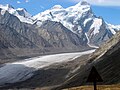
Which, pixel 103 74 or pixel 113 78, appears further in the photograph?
pixel 103 74

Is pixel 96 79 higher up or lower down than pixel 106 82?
→ lower down

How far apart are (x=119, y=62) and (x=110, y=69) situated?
6.33m

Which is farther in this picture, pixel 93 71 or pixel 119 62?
pixel 119 62

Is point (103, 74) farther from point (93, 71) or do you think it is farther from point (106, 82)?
point (93, 71)

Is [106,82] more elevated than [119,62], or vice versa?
[119,62]

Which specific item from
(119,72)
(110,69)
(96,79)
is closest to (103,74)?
(110,69)

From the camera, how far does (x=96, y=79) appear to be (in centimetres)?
4147

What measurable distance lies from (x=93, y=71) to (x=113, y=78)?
133 meters

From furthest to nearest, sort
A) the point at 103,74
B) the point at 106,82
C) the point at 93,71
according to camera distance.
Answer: the point at 103,74 → the point at 106,82 → the point at 93,71

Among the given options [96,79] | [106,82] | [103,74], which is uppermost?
[103,74]

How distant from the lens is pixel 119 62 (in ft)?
644

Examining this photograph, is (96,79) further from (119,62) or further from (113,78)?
(119,62)

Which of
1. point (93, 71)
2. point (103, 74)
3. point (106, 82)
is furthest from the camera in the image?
point (103, 74)

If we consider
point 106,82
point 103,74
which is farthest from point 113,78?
point 103,74
